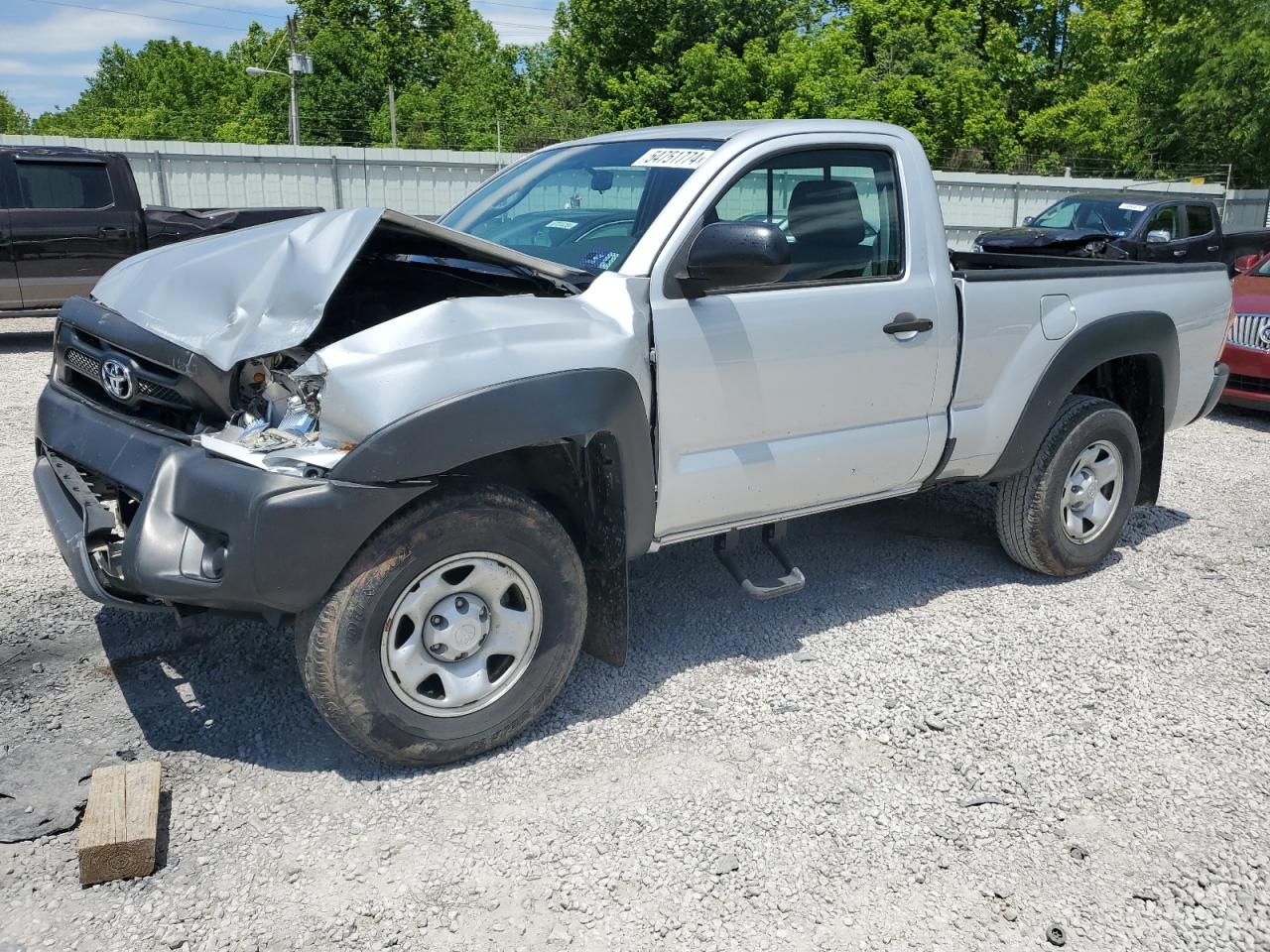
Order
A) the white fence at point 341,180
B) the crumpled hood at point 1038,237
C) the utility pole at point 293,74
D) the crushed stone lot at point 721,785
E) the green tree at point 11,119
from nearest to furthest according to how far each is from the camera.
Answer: the crushed stone lot at point 721,785 → the crumpled hood at point 1038,237 → the white fence at point 341,180 → the utility pole at point 293,74 → the green tree at point 11,119

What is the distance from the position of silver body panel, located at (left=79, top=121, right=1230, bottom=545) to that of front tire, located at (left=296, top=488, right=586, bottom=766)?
0.38 meters

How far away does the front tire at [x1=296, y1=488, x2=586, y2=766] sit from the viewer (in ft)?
9.85

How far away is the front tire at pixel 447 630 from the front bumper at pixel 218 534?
11 cm

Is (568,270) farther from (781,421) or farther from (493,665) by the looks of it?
(493,665)

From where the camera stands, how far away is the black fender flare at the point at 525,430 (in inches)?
114

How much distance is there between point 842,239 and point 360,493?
2.14m

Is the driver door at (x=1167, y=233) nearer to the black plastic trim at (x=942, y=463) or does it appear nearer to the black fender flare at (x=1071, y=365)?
the black fender flare at (x=1071, y=365)

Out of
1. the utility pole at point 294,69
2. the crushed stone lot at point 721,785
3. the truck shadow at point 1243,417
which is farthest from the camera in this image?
the utility pole at point 294,69

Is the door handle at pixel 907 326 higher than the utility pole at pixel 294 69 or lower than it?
lower

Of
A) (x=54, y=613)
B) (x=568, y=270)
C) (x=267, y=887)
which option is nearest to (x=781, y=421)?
(x=568, y=270)

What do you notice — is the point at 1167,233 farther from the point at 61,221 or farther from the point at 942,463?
the point at 61,221

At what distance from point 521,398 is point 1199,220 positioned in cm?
1407

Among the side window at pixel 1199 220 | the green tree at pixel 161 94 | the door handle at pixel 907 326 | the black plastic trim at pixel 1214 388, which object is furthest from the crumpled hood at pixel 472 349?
the green tree at pixel 161 94

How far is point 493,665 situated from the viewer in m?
3.38
